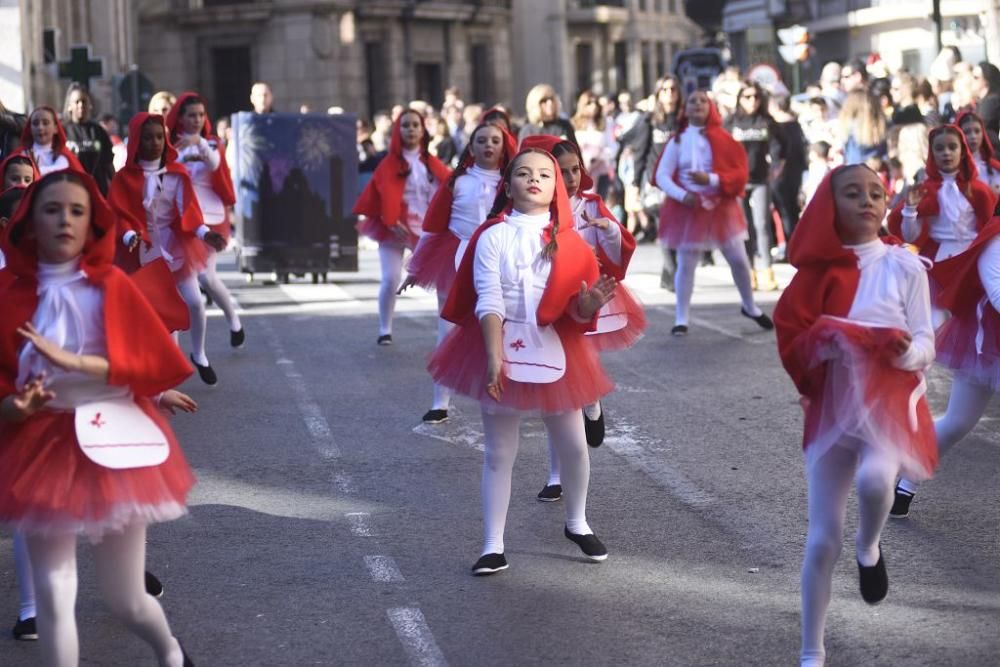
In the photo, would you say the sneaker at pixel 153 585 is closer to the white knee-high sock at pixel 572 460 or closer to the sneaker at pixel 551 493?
the white knee-high sock at pixel 572 460

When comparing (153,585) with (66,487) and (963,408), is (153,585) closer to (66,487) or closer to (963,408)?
(66,487)

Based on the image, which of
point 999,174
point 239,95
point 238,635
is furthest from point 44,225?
point 239,95

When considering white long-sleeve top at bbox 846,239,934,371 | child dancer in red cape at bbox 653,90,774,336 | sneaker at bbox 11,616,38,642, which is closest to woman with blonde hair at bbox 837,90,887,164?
child dancer in red cape at bbox 653,90,774,336

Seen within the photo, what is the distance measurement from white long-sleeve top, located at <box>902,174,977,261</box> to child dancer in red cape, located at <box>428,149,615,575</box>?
321cm

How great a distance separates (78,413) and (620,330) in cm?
382

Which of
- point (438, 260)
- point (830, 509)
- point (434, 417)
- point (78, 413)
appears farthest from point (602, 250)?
point (78, 413)

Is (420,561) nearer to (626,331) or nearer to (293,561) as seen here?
(293,561)

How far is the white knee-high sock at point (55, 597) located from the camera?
5328 mm

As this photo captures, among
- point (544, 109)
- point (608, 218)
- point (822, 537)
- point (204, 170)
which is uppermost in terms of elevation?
point (544, 109)

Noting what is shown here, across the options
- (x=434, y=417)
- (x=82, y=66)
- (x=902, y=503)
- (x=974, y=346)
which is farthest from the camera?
(x=82, y=66)

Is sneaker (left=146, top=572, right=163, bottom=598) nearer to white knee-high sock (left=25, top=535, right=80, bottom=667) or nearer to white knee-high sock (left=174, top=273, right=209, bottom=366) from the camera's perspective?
white knee-high sock (left=25, top=535, right=80, bottom=667)

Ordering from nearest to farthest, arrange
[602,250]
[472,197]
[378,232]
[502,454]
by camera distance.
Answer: [502,454], [602,250], [472,197], [378,232]

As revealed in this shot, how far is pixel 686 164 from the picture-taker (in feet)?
49.7

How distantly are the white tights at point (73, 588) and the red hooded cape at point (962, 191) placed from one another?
224 inches
